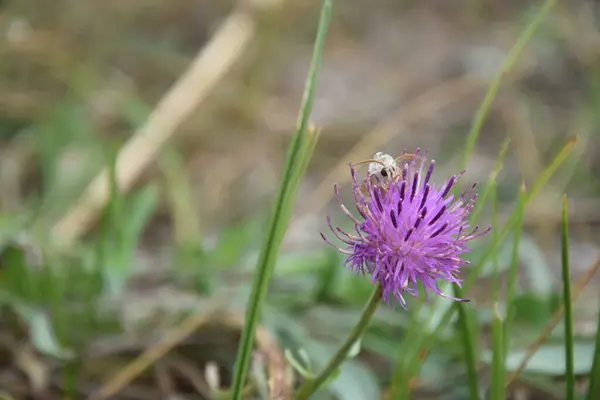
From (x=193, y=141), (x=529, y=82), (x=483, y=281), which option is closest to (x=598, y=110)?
(x=529, y=82)

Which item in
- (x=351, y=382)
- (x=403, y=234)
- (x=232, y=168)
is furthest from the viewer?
(x=232, y=168)

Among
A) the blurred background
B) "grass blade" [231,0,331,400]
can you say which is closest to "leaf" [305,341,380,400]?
the blurred background

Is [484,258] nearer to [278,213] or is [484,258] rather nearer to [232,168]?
[278,213]

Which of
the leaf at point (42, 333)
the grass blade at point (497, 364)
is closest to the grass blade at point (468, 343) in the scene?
the grass blade at point (497, 364)

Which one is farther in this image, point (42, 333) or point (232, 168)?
point (232, 168)

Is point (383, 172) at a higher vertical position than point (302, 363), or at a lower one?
higher

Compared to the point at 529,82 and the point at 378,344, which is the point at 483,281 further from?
the point at 529,82

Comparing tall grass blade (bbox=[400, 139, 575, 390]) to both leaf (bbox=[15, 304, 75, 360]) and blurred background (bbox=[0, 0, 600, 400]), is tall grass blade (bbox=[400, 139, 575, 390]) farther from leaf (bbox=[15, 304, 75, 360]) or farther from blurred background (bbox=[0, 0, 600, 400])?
leaf (bbox=[15, 304, 75, 360])

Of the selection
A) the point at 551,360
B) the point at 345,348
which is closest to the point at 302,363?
the point at 345,348
